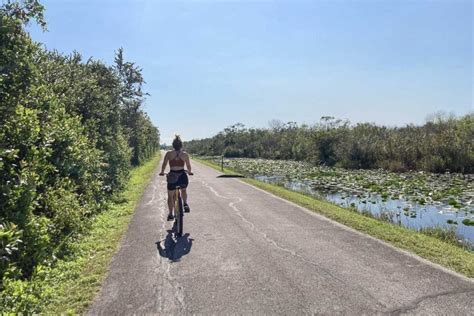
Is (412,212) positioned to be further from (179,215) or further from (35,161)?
(35,161)

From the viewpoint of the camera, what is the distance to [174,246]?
7078mm

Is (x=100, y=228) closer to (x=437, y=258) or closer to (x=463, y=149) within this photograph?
(x=437, y=258)

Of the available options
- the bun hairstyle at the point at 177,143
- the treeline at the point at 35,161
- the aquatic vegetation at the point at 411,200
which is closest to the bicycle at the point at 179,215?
the bun hairstyle at the point at 177,143

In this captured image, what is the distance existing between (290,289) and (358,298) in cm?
89

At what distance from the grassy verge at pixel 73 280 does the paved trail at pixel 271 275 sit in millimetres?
208

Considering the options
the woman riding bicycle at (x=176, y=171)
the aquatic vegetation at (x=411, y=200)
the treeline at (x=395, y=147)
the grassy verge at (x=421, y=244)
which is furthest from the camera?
the treeline at (x=395, y=147)

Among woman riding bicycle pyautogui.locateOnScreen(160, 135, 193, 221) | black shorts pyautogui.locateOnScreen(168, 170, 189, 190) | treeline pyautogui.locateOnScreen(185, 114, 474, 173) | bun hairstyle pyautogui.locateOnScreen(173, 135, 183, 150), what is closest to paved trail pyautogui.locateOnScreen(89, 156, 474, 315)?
woman riding bicycle pyautogui.locateOnScreen(160, 135, 193, 221)

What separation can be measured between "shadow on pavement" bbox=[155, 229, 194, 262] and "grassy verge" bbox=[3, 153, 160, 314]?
0.92 m

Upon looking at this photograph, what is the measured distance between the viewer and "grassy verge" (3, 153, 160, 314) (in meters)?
4.29

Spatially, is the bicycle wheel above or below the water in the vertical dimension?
above

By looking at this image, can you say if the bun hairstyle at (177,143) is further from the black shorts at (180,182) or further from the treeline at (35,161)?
the treeline at (35,161)

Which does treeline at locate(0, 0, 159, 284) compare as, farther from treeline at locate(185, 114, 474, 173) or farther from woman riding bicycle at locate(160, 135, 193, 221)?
treeline at locate(185, 114, 474, 173)

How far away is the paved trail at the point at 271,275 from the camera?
174 inches

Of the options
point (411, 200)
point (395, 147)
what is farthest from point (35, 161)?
point (395, 147)
